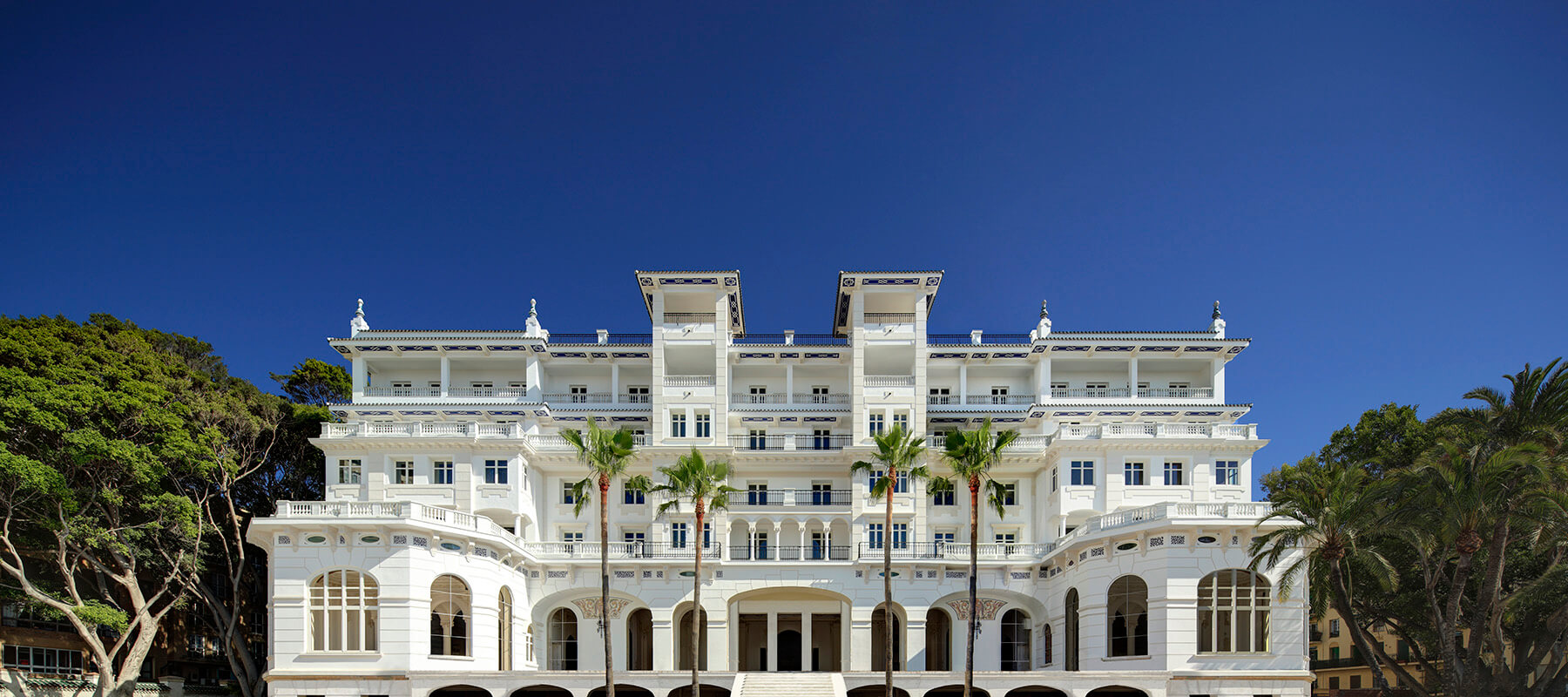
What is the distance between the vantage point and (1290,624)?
39000mm

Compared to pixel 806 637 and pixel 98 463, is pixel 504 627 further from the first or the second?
pixel 98 463

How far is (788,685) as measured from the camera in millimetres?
39969

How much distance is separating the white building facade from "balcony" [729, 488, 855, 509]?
0.16m

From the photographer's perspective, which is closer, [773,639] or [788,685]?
[788,685]

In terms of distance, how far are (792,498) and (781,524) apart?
59.0 inches

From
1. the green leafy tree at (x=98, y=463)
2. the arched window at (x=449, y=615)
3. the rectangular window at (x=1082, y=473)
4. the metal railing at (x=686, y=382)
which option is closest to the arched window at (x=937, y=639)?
the rectangular window at (x=1082, y=473)

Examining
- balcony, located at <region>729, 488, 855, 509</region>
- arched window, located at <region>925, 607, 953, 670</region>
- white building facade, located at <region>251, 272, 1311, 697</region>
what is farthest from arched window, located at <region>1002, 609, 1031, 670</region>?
balcony, located at <region>729, 488, 855, 509</region>

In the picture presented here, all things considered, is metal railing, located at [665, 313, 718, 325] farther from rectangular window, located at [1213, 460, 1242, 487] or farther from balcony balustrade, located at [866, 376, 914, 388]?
rectangular window, located at [1213, 460, 1242, 487]

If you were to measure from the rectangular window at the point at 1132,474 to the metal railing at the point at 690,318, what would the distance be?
23327 mm

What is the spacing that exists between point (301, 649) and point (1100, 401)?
40.9 metres

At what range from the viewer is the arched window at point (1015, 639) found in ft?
167

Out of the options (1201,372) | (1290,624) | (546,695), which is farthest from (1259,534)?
(546,695)

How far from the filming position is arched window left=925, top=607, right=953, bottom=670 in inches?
2074

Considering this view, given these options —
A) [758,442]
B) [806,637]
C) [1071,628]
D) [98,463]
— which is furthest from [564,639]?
[1071,628]
